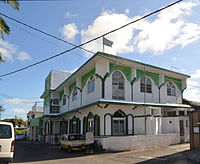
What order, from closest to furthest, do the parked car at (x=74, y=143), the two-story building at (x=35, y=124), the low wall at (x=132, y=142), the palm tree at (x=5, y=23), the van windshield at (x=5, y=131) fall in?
1. the van windshield at (x=5, y=131)
2. the palm tree at (x=5, y=23)
3. the parked car at (x=74, y=143)
4. the low wall at (x=132, y=142)
5. the two-story building at (x=35, y=124)

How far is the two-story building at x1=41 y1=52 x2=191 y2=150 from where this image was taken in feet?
55.2

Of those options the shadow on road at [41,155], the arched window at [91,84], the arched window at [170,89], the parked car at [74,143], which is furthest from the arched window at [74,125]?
the arched window at [170,89]

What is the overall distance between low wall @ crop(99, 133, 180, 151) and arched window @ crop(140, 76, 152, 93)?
16.2 feet

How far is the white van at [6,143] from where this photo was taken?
805 centimetres

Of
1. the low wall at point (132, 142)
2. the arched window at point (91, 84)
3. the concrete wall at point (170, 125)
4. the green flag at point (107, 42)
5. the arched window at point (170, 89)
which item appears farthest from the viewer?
the arched window at point (170, 89)

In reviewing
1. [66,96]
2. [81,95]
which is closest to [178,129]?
[81,95]

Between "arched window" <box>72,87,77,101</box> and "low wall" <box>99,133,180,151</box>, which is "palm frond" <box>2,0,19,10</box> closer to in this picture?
"low wall" <box>99,133,180,151</box>

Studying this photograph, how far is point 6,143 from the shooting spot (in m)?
8.15

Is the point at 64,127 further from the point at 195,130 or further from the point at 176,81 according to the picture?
the point at 195,130

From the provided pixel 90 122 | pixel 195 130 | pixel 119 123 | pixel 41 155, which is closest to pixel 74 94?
pixel 90 122

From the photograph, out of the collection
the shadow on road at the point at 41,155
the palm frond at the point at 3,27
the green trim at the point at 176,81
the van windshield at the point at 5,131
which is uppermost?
the palm frond at the point at 3,27

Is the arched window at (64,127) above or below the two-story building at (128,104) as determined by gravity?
below

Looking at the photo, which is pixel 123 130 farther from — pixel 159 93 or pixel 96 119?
pixel 159 93

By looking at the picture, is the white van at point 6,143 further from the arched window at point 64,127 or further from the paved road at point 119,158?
the arched window at point 64,127
